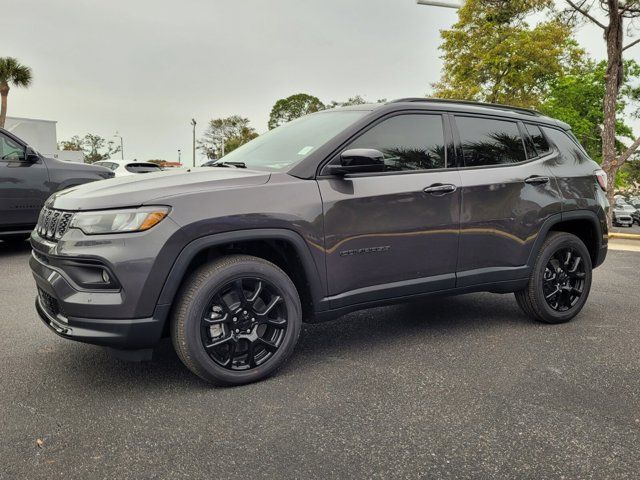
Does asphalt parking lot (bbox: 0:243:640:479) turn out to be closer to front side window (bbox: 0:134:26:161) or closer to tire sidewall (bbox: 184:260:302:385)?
tire sidewall (bbox: 184:260:302:385)

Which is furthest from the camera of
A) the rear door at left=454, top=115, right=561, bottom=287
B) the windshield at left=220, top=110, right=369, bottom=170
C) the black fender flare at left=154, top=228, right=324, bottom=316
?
the rear door at left=454, top=115, right=561, bottom=287

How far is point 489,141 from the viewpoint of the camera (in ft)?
13.0

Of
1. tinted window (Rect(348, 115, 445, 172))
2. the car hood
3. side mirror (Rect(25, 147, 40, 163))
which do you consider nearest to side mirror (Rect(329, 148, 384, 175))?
tinted window (Rect(348, 115, 445, 172))

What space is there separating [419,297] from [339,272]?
2.27 ft

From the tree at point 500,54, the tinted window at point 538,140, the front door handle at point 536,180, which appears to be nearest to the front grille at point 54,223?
the front door handle at point 536,180

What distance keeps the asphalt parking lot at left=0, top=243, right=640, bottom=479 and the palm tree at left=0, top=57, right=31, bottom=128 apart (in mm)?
37220

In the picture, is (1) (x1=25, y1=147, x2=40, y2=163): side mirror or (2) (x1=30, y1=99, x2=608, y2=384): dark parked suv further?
(1) (x1=25, y1=147, x2=40, y2=163): side mirror

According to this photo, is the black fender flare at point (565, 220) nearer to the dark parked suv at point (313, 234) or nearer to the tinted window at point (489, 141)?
the dark parked suv at point (313, 234)

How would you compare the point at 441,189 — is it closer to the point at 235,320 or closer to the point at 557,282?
the point at 557,282

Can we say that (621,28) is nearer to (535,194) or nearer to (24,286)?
(535,194)

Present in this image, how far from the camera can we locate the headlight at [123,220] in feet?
8.74

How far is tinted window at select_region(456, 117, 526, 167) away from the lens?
381 cm

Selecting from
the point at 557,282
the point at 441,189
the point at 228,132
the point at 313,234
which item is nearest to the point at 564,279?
the point at 557,282

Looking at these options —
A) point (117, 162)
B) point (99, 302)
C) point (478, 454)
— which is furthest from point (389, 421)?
point (117, 162)
